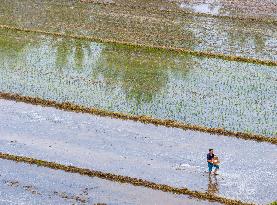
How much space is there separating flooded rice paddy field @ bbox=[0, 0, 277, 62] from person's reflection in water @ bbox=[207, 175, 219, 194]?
7754 millimetres

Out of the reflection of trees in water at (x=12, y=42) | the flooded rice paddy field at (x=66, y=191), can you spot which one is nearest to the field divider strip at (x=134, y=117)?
the flooded rice paddy field at (x=66, y=191)

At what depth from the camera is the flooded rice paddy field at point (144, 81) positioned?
16922 millimetres

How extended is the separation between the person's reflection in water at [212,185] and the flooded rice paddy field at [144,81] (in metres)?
2.48

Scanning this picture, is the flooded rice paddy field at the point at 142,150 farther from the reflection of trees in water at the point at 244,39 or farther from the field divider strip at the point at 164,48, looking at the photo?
the reflection of trees in water at the point at 244,39

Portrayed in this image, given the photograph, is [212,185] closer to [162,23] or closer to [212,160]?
[212,160]

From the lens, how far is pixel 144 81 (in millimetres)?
18812

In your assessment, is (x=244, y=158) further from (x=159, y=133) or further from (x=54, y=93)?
(x=54, y=93)

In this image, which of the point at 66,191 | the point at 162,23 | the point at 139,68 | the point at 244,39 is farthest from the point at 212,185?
the point at 162,23

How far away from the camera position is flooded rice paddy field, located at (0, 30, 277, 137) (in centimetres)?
1692

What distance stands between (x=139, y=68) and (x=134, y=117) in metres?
3.51

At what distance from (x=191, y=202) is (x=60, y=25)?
476 inches

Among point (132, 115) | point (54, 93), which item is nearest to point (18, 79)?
point (54, 93)

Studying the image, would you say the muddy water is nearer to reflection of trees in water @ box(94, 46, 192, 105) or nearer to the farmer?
reflection of trees in water @ box(94, 46, 192, 105)

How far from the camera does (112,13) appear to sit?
24906 millimetres
